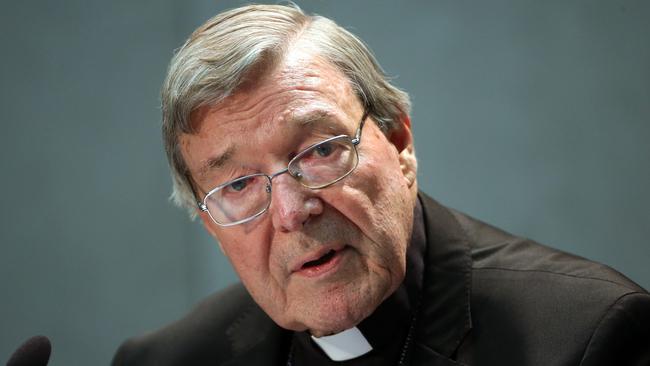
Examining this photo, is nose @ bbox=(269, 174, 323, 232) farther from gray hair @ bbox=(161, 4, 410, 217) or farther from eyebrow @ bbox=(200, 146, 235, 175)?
gray hair @ bbox=(161, 4, 410, 217)

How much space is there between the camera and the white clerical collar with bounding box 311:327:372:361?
8.05 feet

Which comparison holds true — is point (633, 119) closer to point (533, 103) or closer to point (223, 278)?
point (533, 103)

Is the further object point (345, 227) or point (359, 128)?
point (359, 128)

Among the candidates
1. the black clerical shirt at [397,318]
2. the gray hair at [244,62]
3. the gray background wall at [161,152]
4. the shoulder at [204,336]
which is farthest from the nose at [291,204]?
the gray background wall at [161,152]

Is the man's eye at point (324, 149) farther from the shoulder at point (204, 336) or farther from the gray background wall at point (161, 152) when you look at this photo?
the gray background wall at point (161, 152)

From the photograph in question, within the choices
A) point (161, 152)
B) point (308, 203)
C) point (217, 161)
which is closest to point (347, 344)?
point (308, 203)

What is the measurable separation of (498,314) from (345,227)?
48 cm

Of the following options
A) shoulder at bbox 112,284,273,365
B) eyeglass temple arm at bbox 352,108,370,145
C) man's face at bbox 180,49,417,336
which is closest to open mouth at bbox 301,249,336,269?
man's face at bbox 180,49,417,336

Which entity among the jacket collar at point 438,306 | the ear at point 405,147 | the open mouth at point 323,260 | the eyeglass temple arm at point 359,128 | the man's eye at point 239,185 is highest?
the eyeglass temple arm at point 359,128

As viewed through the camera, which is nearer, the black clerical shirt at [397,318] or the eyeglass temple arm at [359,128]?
the eyeglass temple arm at [359,128]

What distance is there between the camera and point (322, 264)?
217 centimetres

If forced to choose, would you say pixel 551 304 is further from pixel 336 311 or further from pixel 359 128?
pixel 359 128

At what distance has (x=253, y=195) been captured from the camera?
7.34ft

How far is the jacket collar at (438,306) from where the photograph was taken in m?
2.35
